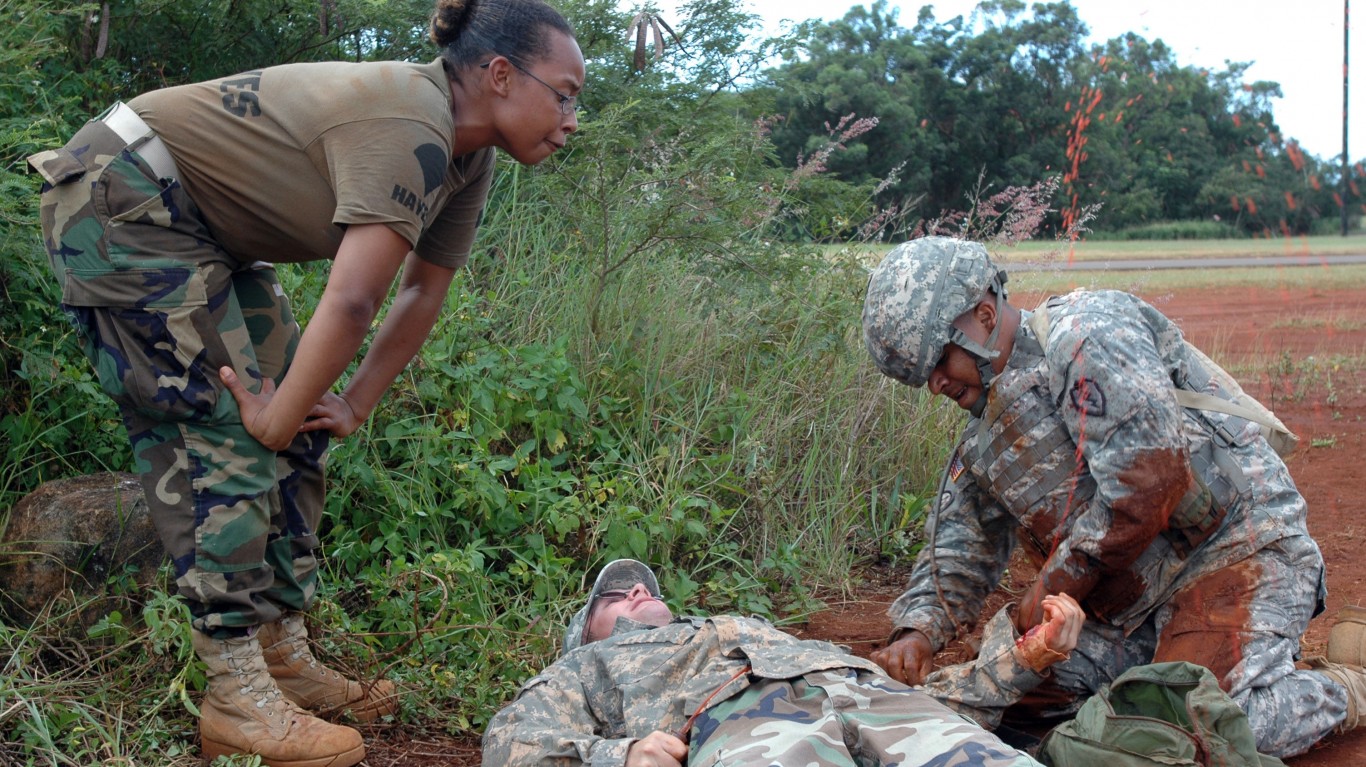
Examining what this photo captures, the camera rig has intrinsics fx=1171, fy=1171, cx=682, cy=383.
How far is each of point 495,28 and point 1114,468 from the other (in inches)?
80.3

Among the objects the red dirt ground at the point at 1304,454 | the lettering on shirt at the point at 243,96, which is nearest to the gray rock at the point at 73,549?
the red dirt ground at the point at 1304,454

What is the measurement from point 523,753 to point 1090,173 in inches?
616

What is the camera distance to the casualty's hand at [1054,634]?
3.00 metres

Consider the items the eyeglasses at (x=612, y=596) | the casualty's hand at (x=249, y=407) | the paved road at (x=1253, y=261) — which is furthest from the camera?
the paved road at (x=1253, y=261)

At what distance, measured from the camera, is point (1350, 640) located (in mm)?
→ 3701

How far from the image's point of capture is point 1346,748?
348cm

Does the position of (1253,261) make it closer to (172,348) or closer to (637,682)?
(637,682)

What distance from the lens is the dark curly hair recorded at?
9.66 ft

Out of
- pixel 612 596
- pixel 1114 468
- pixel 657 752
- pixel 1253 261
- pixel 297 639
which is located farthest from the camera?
pixel 1253 261

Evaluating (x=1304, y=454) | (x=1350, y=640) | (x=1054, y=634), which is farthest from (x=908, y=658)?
(x=1304, y=454)

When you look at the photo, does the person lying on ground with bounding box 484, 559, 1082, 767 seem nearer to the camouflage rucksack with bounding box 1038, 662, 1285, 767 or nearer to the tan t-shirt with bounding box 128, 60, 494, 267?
the camouflage rucksack with bounding box 1038, 662, 1285, 767

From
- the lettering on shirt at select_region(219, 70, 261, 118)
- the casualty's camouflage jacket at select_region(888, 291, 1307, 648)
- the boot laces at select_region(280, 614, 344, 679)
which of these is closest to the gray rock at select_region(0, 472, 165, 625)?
the boot laces at select_region(280, 614, 344, 679)

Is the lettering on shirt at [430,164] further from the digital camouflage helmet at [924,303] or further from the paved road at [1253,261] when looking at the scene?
the paved road at [1253,261]

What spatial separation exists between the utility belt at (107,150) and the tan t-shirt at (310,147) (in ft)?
0.09
